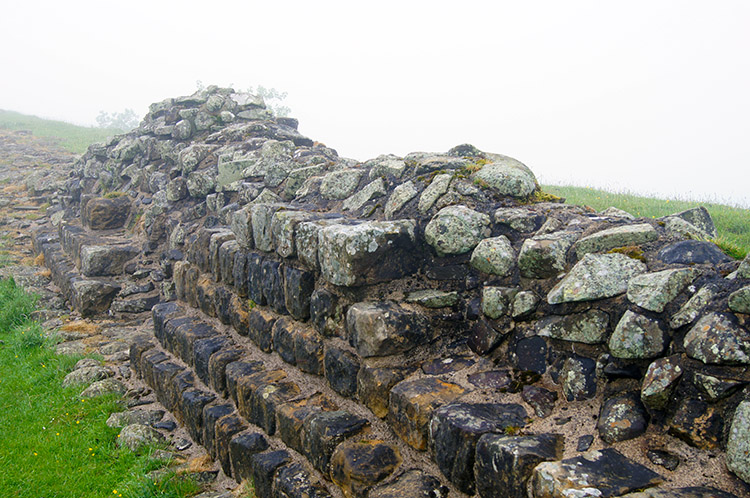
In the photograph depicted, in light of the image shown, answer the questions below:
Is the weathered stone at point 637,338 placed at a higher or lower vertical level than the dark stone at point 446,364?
higher

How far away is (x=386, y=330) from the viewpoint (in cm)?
357

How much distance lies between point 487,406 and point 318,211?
9.13 ft

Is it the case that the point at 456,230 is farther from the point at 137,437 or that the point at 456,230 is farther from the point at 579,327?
the point at 137,437

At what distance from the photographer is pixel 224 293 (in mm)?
5754

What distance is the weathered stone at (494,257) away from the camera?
353cm

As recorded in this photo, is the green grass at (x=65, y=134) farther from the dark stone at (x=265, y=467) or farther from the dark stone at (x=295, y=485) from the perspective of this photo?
the dark stone at (x=295, y=485)

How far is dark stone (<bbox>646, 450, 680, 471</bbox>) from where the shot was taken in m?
2.22

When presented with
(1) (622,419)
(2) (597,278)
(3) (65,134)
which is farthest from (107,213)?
(3) (65,134)

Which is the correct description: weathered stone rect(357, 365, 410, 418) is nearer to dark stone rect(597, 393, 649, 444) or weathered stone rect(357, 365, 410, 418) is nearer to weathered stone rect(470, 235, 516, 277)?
weathered stone rect(470, 235, 516, 277)

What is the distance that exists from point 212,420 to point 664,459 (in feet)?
12.5

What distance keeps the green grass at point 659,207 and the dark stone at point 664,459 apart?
3.16m

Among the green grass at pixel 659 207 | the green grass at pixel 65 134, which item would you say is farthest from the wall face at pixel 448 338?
the green grass at pixel 65 134

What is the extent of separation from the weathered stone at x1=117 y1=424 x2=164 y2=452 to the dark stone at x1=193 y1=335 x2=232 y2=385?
681 millimetres

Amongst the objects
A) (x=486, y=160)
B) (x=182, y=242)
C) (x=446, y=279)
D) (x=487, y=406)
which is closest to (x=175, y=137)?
(x=182, y=242)
